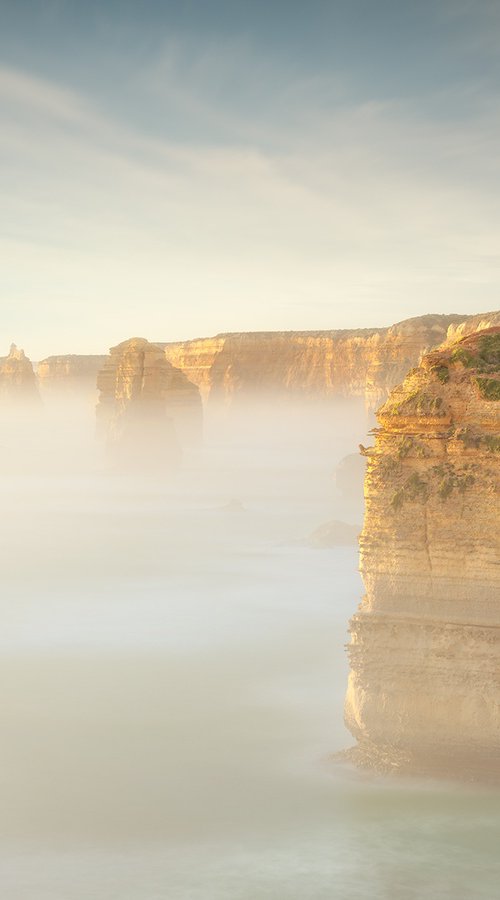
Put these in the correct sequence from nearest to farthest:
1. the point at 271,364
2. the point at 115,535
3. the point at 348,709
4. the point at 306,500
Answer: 1. the point at 348,709
2. the point at 115,535
3. the point at 306,500
4. the point at 271,364

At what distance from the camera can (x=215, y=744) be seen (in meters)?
21.0

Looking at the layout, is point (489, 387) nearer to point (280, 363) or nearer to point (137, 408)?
point (137, 408)

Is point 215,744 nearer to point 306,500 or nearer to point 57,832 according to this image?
point 57,832

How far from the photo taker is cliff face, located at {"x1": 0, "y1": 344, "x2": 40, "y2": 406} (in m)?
137

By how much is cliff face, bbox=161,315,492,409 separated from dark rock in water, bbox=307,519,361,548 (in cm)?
7209

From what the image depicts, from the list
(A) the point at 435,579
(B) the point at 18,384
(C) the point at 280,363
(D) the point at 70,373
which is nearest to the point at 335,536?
(A) the point at 435,579

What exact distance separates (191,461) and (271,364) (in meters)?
50.3

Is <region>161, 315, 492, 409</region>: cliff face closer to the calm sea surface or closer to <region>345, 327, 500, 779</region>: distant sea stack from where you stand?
the calm sea surface

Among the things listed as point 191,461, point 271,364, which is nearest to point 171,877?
point 191,461

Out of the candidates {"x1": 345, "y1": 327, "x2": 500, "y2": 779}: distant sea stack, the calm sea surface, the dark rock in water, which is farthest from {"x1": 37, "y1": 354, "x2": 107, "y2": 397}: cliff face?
{"x1": 345, "y1": 327, "x2": 500, "y2": 779}: distant sea stack

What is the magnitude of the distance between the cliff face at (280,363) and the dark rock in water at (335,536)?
72.1 meters

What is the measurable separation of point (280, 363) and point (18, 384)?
32925 millimetres

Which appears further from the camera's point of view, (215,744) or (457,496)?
(215,744)

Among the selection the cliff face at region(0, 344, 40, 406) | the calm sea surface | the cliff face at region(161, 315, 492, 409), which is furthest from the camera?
the cliff face at region(0, 344, 40, 406)
